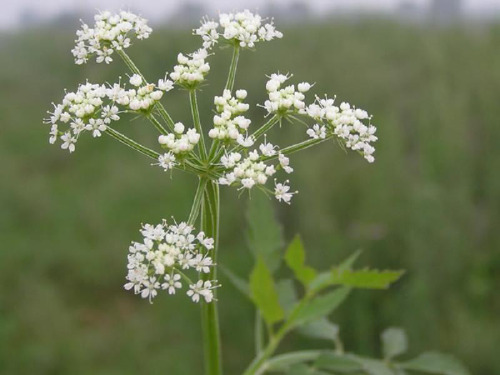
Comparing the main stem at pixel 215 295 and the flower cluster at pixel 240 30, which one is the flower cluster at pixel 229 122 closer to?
the main stem at pixel 215 295

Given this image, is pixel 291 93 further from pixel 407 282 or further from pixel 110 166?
pixel 110 166

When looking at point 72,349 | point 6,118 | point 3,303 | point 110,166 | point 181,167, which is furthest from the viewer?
point 6,118

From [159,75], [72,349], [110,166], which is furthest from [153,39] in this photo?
[72,349]

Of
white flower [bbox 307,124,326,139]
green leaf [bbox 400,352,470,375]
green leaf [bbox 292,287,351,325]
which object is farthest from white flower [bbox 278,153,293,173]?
green leaf [bbox 400,352,470,375]

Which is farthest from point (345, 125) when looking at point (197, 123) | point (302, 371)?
point (302, 371)

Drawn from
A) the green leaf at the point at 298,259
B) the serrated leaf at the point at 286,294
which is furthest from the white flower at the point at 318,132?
the serrated leaf at the point at 286,294
